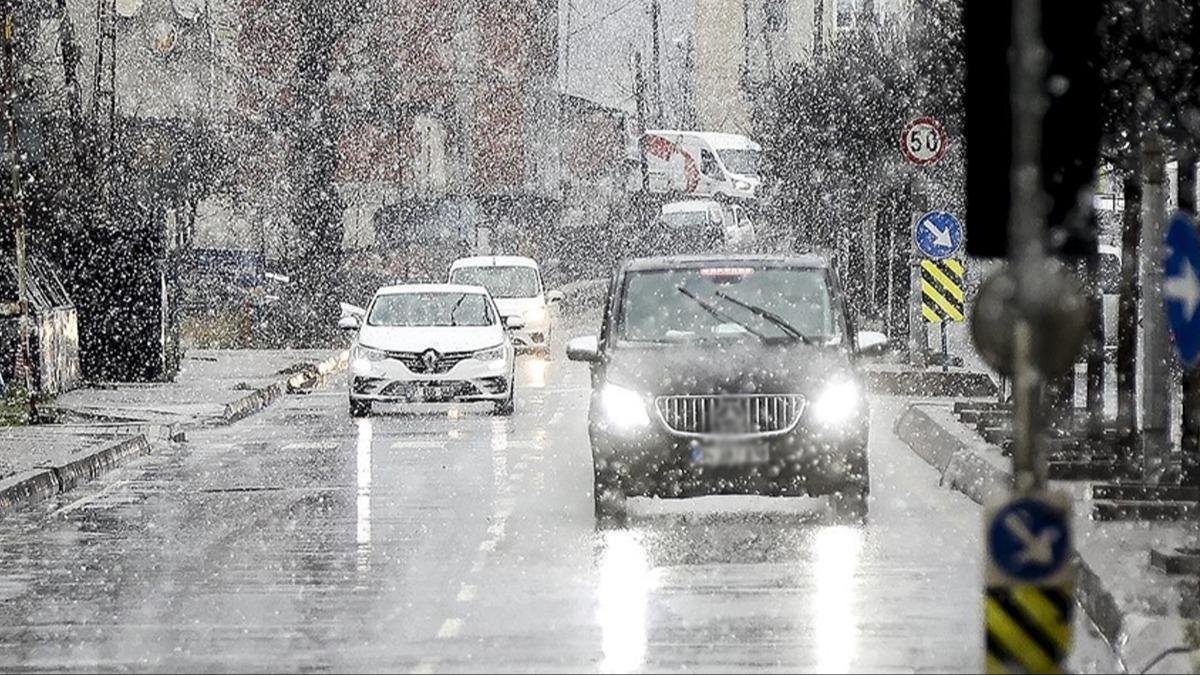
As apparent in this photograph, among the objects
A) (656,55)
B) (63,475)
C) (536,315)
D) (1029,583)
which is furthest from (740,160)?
(1029,583)

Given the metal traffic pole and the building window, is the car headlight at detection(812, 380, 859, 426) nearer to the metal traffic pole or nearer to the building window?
the metal traffic pole

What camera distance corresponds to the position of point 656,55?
8562 cm

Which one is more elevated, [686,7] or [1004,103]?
[686,7]

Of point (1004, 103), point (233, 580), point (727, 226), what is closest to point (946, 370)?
point (233, 580)

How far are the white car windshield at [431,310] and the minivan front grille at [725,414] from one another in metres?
14.3

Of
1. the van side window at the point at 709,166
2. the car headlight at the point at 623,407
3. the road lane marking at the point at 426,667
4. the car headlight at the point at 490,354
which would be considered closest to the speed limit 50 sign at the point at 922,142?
the car headlight at the point at 490,354

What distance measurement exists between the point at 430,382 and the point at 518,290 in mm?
14062

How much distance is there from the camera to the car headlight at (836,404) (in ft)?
55.3

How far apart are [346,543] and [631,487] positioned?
1752mm

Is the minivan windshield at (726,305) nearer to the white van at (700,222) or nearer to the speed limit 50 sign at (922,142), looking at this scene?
the speed limit 50 sign at (922,142)

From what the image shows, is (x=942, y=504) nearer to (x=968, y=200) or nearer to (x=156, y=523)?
(x=156, y=523)

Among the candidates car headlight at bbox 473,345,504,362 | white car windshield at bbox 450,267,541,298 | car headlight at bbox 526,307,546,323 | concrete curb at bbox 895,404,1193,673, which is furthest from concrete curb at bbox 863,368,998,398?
white car windshield at bbox 450,267,541,298

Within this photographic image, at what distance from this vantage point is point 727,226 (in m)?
69.2

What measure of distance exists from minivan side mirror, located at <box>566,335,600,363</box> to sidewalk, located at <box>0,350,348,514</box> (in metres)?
4.58
